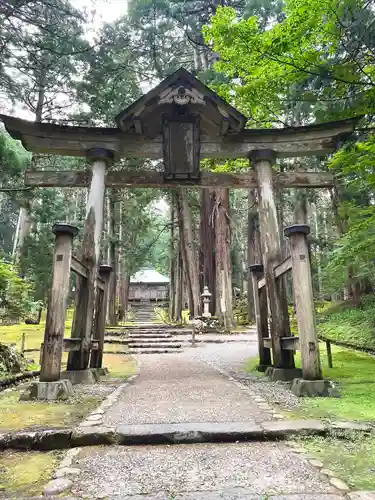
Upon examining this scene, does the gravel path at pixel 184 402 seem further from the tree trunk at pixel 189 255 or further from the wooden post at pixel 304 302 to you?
the tree trunk at pixel 189 255

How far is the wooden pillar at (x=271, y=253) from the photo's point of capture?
18.6ft

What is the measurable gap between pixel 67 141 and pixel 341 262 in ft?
21.1

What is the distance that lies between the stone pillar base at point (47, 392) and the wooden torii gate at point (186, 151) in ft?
3.68

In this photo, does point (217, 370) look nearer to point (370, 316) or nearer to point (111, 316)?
point (370, 316)

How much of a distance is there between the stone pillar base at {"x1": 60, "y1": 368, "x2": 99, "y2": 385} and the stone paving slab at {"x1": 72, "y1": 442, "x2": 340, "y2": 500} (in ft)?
9.41

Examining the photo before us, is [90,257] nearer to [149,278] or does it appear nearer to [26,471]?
[26,471]

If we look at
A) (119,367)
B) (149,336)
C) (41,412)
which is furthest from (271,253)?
(149,336)

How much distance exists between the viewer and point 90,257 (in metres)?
5.97

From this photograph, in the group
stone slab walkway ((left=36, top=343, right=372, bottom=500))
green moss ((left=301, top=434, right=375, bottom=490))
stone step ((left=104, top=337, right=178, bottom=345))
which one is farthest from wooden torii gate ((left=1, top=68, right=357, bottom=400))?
stone step ((left=104, top=337, right=178, bottom=345))

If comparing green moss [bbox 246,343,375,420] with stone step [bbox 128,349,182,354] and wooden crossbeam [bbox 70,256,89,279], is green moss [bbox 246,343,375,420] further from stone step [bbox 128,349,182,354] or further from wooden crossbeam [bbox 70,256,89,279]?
stone step [bbox 128,349,182,354]

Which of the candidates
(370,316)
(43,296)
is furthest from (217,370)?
(43,296)

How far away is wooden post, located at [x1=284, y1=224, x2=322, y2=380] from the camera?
4.52 m

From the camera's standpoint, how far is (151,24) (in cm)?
1566

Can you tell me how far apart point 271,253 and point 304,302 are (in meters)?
1.46
